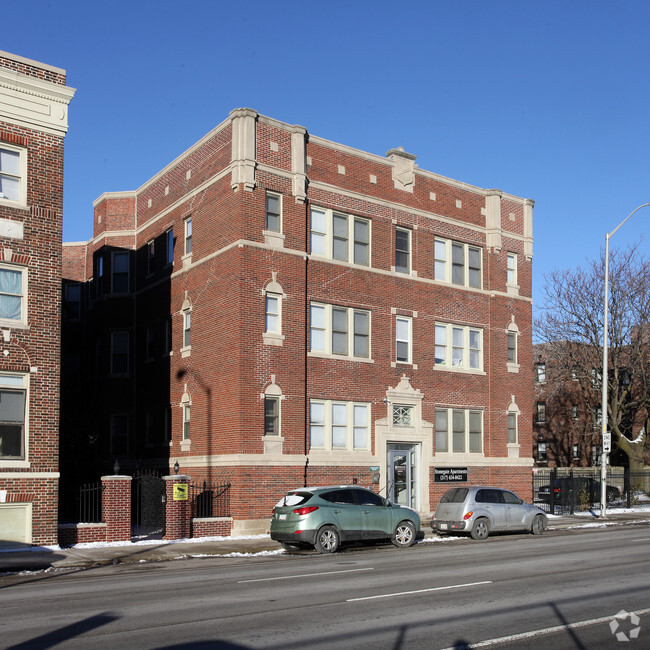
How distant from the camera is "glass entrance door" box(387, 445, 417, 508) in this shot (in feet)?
104

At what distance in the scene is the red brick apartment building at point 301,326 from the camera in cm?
2848

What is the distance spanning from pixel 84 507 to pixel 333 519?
322 inches

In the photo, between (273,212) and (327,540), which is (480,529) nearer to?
(327,540)

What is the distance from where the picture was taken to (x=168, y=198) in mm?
33844

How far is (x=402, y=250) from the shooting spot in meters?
33.2

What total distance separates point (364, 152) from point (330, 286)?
18.2 ft

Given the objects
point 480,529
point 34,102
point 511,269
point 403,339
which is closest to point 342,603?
point 480,529

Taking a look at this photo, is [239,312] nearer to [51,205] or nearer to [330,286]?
[330,286]

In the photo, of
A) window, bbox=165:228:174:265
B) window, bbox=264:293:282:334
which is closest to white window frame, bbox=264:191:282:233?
window, bbox=264:293:282:334

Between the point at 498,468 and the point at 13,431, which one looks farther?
the point at 498,468

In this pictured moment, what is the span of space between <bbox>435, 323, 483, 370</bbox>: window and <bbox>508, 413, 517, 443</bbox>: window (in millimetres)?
2717

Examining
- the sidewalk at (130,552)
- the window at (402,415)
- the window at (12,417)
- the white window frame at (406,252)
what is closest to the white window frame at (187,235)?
the white window frame at (406,252)

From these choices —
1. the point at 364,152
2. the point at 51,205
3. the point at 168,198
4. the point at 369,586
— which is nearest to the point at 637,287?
the point at 364,152

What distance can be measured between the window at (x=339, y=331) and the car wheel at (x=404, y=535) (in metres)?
8.75
